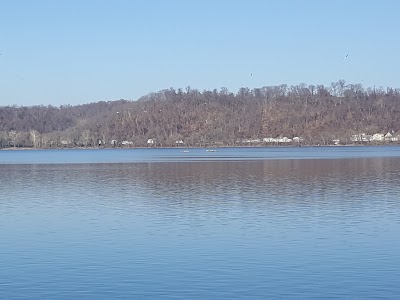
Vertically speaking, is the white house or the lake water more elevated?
the white house

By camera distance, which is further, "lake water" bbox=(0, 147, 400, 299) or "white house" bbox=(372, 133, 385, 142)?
"white house" bbox=(372, 133, 385, 142)

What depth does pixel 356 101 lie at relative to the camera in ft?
655

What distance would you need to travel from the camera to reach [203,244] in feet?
71.3

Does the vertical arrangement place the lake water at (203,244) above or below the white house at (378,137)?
below

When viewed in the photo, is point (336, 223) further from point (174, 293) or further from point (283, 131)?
point (283, 131)

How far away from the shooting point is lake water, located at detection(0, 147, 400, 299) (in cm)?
1636

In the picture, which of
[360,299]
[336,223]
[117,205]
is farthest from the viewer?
[117,205]

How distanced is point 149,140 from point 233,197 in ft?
540

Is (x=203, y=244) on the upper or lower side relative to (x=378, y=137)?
lower

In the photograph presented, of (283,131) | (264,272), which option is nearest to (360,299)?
(264,272)

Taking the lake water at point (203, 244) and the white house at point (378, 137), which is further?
the white house at point (378, 137)

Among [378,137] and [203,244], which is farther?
[378,137]

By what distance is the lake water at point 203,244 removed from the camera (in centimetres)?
1636

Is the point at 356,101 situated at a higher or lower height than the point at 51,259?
higher
